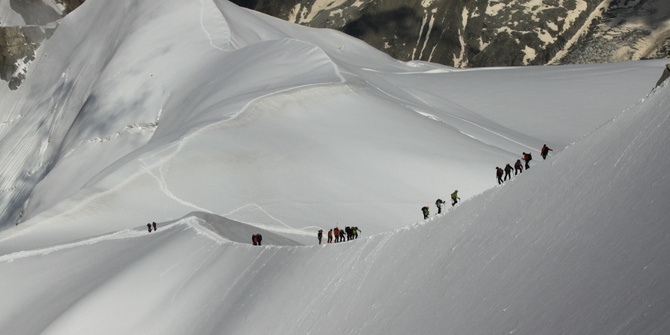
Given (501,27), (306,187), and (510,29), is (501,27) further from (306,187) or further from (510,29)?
(306,187)

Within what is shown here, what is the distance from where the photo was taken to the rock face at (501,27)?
173000 mm

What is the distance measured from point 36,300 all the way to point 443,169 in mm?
19222

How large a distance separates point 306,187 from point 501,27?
478 feet

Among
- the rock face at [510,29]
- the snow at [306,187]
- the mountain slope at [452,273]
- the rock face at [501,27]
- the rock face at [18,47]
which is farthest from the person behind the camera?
the rock face at [501,27]

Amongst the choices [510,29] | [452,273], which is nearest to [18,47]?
[452,273]

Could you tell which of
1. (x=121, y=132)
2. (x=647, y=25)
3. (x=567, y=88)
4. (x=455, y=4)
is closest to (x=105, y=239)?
(x=121, y=132)

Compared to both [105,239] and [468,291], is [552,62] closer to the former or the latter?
[105,239]

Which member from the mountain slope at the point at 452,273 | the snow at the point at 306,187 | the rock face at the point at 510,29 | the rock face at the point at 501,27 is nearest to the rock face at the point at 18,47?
the snow at the point at 306,187

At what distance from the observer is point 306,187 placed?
43.3 m

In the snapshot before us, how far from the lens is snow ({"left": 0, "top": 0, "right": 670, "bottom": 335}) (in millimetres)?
16688

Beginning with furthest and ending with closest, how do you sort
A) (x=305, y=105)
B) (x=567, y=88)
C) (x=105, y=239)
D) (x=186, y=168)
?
(x=567, y=88) → (x=305, y=105) → (x=186, y=168) → (x=105, y=239)

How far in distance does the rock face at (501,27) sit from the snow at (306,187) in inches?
3595

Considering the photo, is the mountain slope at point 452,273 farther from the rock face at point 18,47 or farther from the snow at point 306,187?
the rock face at point 18,47

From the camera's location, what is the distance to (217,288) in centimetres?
2689
